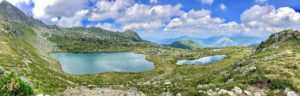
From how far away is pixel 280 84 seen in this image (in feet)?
62.6

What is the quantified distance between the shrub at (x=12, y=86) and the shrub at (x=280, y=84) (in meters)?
29.8

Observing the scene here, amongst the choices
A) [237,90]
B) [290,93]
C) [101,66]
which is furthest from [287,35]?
[101,66]

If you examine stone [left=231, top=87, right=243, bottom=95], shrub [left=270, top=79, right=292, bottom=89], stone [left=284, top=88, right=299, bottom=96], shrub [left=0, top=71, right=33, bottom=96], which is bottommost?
stone [left=231, top=87, right=243, bottom=95]

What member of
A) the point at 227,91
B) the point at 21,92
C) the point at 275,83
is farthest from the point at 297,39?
the point at 21,92

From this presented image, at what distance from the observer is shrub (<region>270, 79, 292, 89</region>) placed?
18.7 meters

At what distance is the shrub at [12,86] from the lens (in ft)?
38.5

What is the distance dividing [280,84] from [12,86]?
3111cm

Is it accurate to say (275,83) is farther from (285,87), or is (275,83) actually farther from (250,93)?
(250,93)

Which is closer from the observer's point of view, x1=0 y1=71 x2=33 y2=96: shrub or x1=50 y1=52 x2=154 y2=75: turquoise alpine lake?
x1=0 y1=71 x2=33 y2=96: shrub

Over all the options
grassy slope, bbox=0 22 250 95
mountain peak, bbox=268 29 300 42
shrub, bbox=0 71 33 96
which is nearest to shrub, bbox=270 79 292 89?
grassy slope, bbox=0 22 250 95

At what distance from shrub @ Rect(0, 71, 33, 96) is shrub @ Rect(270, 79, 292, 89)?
29823 mm

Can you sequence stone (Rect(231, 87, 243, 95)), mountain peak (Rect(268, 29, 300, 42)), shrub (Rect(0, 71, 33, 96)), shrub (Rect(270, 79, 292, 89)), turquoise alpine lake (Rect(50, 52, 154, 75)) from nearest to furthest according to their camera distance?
shrub (Rect(0, 71, 33, 96))
shrub (Rect(270, 79, 292, 89))
stone (Rect(231, 87, 243, 95))
mountain peak (Rect(268, 29, 300, 42))
turquoise alpine lake (Rect(50, 52, 154, 75))

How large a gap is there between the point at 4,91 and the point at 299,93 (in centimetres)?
3210

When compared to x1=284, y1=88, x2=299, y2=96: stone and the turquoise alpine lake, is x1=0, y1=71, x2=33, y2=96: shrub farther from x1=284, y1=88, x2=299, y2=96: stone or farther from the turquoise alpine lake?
the turquoise alpine lake
